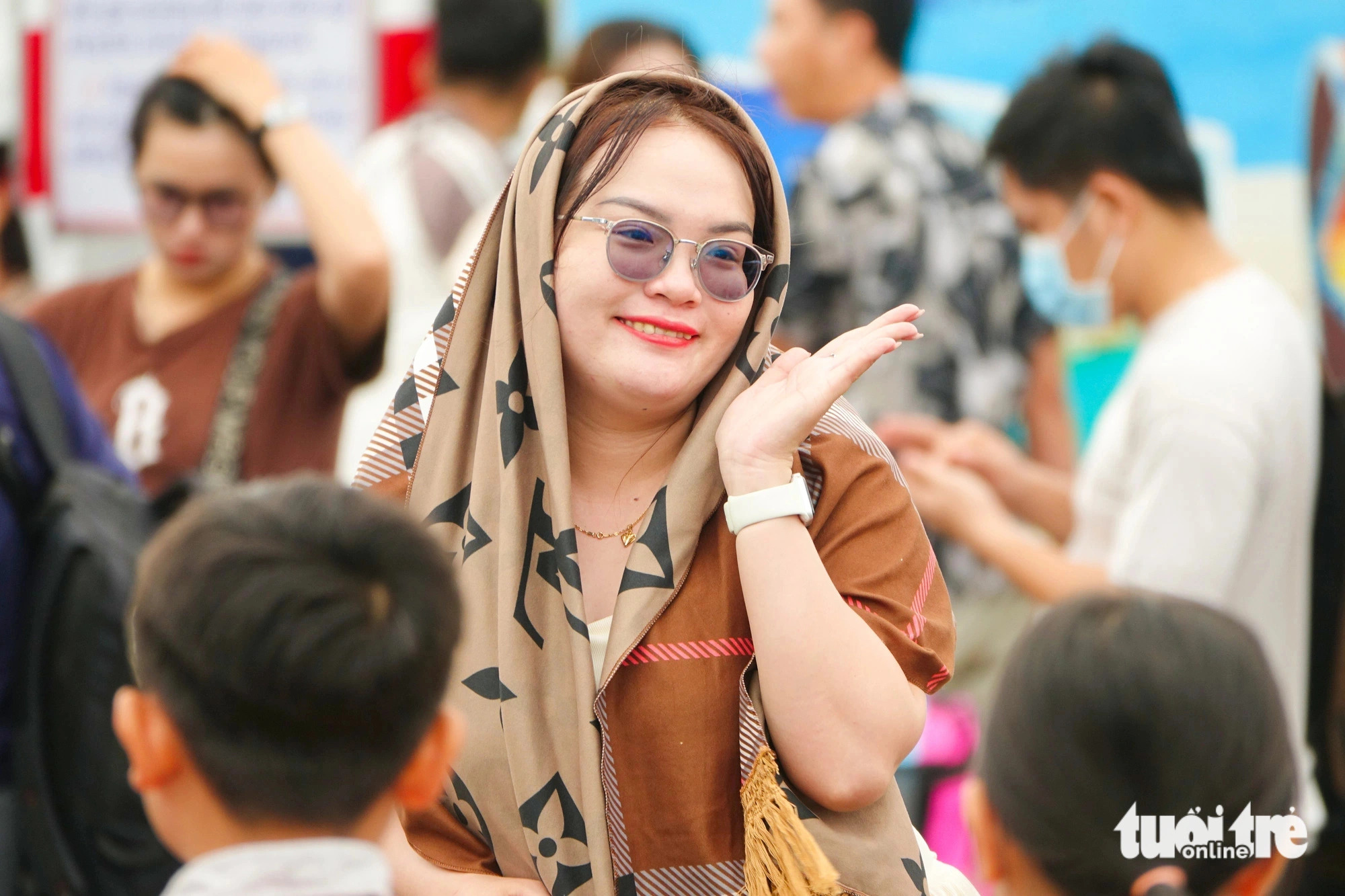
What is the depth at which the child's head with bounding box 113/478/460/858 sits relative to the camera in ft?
4.41

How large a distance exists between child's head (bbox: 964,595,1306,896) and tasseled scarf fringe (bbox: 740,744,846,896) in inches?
9.3

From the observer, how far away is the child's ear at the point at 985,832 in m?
1.53

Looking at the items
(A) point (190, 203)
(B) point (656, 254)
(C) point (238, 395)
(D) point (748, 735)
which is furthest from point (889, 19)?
(D) point (748, 735)

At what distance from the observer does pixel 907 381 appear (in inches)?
152

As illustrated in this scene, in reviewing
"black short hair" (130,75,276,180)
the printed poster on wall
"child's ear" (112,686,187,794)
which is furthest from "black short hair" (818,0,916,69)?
"child's ear" (112,686,187,794)

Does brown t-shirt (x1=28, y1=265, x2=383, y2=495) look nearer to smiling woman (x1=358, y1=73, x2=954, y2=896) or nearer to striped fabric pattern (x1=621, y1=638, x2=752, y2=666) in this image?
smiling woman (x1=358, y1=73, x2=954, y2=896)

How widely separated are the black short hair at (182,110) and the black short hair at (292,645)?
7.74ft

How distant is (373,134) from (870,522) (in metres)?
3.22

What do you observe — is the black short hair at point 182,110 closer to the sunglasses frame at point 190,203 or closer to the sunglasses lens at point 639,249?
the sunglasses frame at point 190,203

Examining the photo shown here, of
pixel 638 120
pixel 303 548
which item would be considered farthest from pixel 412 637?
pixel 638 120

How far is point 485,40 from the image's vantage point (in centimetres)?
441

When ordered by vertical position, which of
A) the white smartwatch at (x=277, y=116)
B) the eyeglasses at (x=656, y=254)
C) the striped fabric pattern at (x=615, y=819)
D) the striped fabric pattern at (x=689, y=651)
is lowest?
the striped fabric pattern at (x=615, y=819)

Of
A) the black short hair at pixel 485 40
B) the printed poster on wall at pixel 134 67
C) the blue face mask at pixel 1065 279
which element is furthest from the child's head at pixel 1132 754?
the printed poster on wall at pixel 134 67

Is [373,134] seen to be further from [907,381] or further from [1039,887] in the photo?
[1039,887]
